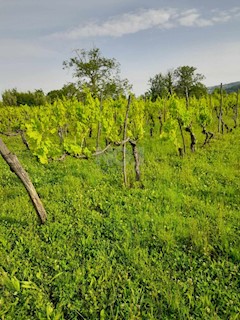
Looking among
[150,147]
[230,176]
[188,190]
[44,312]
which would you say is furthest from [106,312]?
[150,147]

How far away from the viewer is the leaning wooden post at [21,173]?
5.08 m

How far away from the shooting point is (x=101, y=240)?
16.3 ft

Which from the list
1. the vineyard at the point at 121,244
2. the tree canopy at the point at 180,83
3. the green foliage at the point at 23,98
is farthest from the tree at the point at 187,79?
the vineyard at the point at 121,244

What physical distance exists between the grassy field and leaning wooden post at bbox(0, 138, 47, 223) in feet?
1.01

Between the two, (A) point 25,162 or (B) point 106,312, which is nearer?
(B) point 106,312

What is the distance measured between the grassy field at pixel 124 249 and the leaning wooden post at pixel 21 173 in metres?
0.31

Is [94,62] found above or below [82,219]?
above

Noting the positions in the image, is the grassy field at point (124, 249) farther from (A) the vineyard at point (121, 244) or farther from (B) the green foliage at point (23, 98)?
(B) the green foliage at point (23, 98)

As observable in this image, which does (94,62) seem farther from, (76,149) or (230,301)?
(230,301)

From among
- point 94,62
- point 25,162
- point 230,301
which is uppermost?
point 94,62

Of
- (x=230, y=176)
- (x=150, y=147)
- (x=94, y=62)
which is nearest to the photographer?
(x=230, y=176)

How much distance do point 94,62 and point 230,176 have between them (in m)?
32.4

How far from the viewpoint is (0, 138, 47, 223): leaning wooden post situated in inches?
200

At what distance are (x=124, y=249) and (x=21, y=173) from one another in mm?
2527
